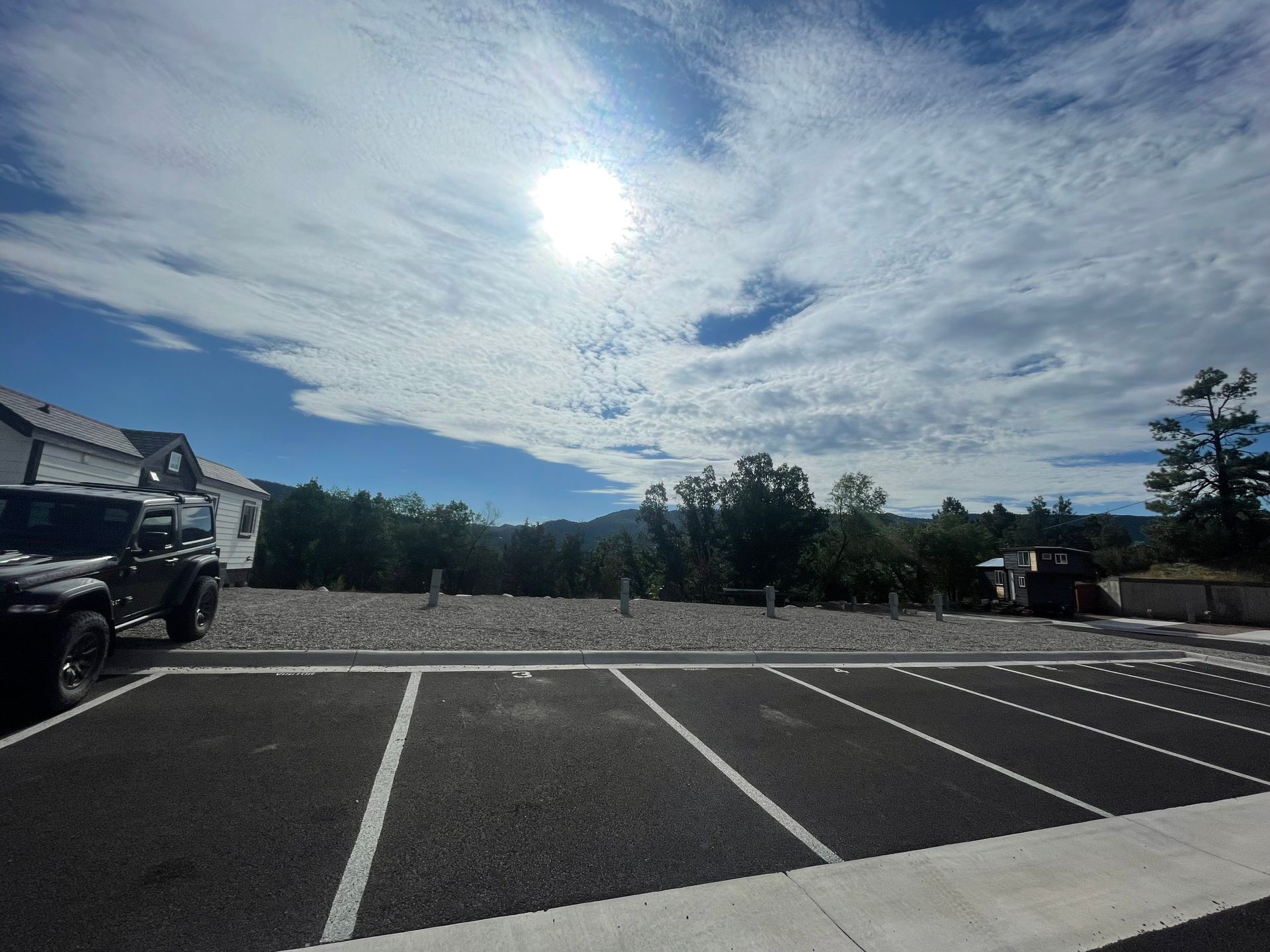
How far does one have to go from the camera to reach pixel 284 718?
528cm

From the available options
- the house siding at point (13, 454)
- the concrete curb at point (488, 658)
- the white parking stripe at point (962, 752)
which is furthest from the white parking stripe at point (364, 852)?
the house siding at point (13, 454)

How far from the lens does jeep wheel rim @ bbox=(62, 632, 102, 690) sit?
16.7 feet

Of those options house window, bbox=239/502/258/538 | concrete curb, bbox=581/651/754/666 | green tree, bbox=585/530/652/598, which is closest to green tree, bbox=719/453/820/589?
green tree, bbox=585/530/652/598

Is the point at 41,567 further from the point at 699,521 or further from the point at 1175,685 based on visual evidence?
the point at 699,521

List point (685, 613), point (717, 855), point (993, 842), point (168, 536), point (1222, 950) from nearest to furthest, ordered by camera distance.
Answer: point (1222, 950) → point (717, 855) → point (993, 842) → point (168, 536) → point (685, 613)

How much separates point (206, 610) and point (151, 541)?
167cm

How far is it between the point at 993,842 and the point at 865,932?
153cm

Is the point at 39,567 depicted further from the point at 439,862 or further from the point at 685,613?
the point at 685,613

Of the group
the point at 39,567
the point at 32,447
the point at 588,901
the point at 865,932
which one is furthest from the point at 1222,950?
the point at 32,447

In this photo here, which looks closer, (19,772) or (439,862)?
(439,862)

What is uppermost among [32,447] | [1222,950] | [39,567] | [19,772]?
[32,447]

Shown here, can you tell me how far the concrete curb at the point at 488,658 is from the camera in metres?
6.80

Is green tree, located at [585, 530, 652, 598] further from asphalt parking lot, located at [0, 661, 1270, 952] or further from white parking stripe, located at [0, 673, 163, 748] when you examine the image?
white parking stripe, located at [0, 673, 163, 748]

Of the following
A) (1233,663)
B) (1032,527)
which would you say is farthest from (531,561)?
(1032,527)
